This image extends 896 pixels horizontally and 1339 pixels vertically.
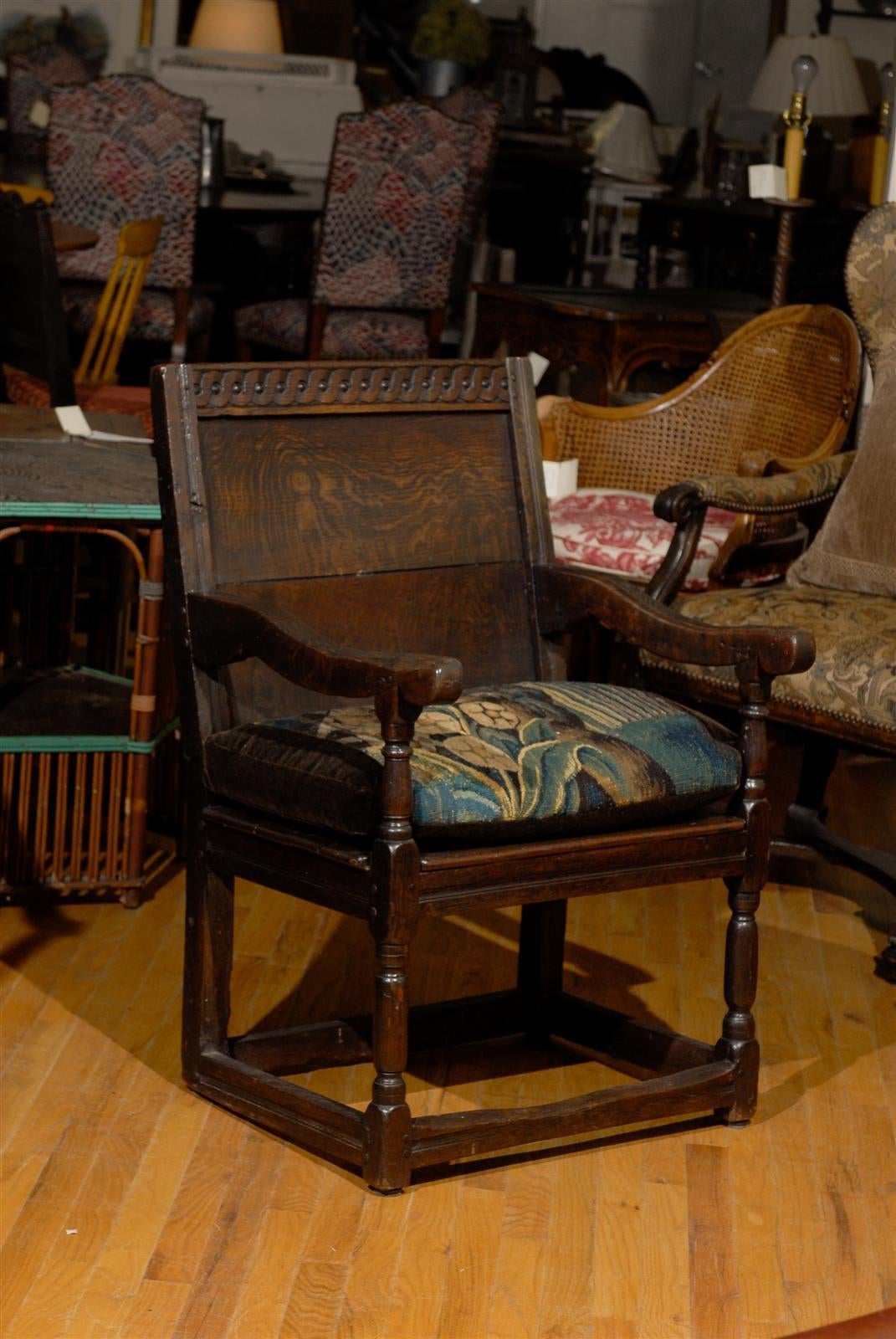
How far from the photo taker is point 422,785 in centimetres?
201

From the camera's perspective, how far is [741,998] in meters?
2.28

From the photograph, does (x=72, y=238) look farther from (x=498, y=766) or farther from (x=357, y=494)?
(x=498, y=766)

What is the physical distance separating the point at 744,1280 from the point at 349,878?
24.5 inches

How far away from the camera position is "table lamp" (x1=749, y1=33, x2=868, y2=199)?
4.25m

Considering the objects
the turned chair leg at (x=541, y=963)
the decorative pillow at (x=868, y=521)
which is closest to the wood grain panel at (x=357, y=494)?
the turned chair leg at (x=541, y=963)

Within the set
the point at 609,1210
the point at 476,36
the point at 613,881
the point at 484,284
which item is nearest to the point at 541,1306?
the point at 609,1210

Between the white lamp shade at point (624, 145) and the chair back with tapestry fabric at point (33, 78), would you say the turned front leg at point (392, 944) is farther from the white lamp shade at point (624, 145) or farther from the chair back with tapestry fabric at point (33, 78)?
the white lamp shade at point (624, 145)

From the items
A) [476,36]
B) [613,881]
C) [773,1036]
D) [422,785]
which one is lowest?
[773,1036]

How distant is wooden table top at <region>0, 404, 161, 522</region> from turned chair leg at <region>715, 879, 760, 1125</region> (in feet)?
3.61

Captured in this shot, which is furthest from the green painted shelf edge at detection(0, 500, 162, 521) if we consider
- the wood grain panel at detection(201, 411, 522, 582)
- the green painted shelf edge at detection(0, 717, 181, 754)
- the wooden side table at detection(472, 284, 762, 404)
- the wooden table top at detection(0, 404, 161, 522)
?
the wooden side table at detection(472, 284, 762, 404)

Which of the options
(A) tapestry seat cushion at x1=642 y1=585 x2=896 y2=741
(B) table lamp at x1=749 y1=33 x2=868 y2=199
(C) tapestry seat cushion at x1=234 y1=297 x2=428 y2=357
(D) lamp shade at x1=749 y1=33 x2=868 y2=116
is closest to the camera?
(A) tapestry seat cushion at x1=642 y1=585 x2=896 y2=741

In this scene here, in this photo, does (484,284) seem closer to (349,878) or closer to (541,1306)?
(349,878)

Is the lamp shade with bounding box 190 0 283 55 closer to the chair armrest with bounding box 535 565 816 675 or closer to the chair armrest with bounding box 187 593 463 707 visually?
the chair armrest with bounding box 535 565 816 675

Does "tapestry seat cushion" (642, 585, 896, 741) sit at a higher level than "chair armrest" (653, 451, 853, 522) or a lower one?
lower
